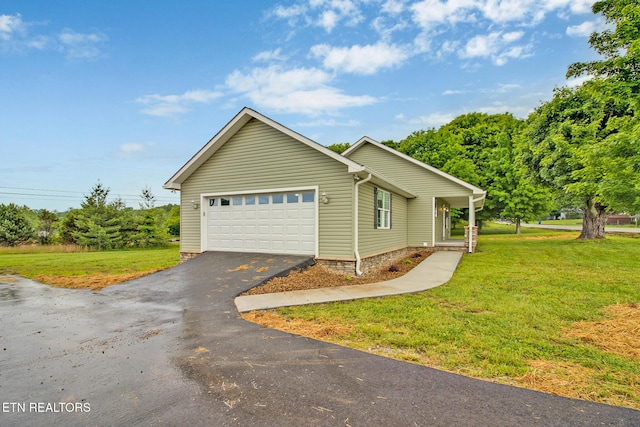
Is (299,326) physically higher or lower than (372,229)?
lower

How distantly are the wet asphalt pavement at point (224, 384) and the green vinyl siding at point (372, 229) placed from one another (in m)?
5.50

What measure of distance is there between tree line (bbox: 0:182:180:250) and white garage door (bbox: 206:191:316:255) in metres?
18.7

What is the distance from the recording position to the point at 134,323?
5344mm

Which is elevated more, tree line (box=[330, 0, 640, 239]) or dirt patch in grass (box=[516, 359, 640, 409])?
tree line (box=[330, 0, 640, 239])

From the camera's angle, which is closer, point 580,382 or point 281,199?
point 580,382

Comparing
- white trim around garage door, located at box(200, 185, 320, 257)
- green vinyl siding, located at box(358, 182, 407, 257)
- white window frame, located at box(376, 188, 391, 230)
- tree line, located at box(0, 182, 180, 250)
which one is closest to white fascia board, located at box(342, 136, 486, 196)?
green vinyl siding, located at box(358, 182, 407, 257)

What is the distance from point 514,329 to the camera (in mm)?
4742

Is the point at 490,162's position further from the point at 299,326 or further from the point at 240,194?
the point at 299,326

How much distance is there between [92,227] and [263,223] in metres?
20.8

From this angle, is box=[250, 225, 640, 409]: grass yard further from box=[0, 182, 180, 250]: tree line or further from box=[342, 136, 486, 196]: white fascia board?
box=[0, 182, 180, 250]: tree line

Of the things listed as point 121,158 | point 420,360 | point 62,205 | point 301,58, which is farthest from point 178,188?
point 62,205

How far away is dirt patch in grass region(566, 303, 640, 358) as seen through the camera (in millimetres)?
4035

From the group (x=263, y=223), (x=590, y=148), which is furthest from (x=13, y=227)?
(x=590, y=148)

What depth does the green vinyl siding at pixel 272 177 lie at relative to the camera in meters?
9.52
